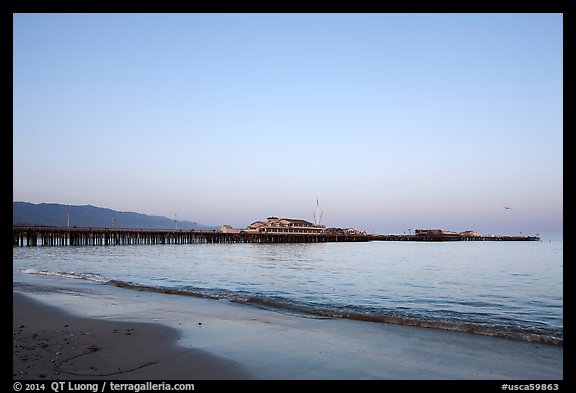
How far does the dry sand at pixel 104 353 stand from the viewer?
6379 mm

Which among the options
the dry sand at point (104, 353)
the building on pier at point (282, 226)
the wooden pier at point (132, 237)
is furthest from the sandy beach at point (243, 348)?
the building on pier at point (282, 226)

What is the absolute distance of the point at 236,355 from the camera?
7781 mm

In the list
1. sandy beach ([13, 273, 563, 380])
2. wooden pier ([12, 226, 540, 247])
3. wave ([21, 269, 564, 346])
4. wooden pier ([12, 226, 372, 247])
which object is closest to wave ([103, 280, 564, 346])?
wave ([21, 269, 564, 346])

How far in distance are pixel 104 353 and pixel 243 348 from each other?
2520mm

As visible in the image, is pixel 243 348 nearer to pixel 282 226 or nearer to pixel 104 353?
pixel 104 353

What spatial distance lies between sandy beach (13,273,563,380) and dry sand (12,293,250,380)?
2 cm

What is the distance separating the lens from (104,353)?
755cm

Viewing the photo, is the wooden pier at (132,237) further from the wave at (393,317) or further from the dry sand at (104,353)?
the dry sand at (104,353)

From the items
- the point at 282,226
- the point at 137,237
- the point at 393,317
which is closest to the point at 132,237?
the point at 137,237

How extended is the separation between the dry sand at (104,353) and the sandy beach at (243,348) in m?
0.02

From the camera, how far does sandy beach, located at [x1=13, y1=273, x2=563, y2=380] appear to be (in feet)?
22.1

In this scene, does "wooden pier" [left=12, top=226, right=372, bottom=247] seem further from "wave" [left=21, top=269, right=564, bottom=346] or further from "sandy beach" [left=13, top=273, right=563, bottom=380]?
"sandy beach" [left=13, top=273, right=563, bottom=380]
